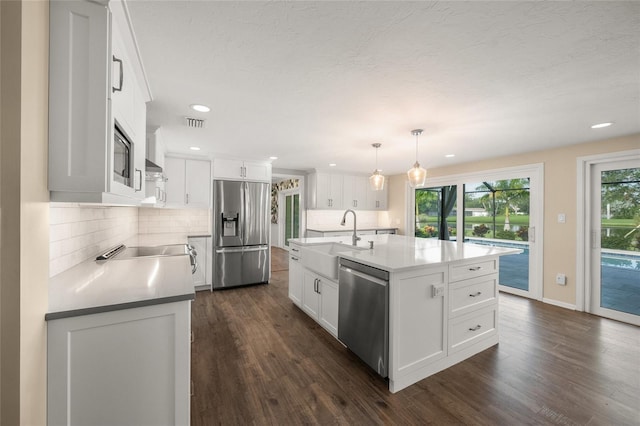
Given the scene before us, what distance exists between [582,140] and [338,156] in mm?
3233

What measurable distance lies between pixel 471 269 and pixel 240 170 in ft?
12.2

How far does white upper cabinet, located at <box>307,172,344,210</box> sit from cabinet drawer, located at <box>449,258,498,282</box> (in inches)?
149

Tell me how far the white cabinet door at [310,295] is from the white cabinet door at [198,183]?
7.44 feet

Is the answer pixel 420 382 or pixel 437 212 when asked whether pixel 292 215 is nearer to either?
pixel 437 212

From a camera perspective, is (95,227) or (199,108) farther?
(199,108)

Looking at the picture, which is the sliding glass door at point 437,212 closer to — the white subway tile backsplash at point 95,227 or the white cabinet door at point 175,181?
the white subway tile backsplash at point 95,227

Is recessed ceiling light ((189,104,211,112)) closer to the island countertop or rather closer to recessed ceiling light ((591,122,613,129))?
the island countertop

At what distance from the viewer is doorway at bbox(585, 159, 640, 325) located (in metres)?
3.15

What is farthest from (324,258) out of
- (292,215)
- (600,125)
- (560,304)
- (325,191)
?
(292,215)

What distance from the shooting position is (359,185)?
6.36m

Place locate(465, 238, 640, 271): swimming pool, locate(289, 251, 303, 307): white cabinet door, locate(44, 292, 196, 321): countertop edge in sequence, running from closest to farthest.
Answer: locate(44, 292, 196, 321): countertop edge < locate(465, 238, 640, 271): swimming pool < locate(289, 251, 303, 307): white cabinet door

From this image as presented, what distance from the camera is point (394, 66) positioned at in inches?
66.2

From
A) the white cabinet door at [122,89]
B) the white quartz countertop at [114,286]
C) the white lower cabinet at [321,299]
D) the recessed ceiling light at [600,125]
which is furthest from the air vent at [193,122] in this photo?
the recessed ceiling light at [600,125]

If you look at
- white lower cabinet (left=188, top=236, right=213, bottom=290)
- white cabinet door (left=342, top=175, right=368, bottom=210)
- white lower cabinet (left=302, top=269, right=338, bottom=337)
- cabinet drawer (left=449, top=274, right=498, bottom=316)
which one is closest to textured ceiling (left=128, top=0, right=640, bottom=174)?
cabinet drawer (left=449, top=274, right=498, bottom=316)
